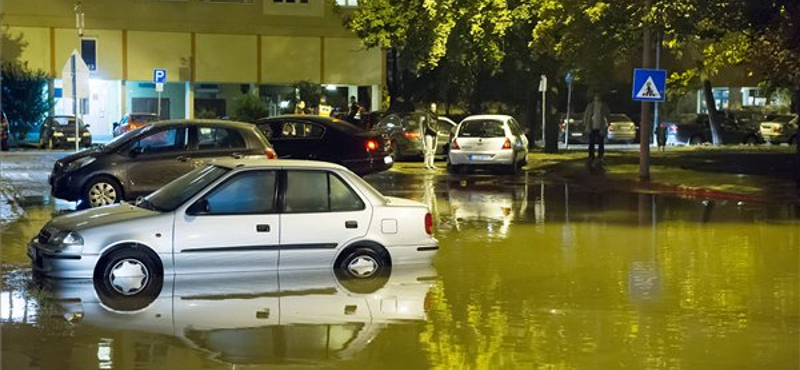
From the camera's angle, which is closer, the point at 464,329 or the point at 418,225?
the point at 464,329

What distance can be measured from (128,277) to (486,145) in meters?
18.1

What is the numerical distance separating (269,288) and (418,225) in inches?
73.3

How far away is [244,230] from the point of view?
36.1ft

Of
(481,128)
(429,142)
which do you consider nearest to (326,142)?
(481,128)

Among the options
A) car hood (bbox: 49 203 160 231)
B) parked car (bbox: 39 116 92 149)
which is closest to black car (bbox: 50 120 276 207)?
car hood (bbox: 49 203 160 231)

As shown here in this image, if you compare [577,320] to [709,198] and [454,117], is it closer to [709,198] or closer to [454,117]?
[709,198]

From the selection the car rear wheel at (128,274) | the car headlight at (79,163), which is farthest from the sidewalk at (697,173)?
the car rear wheel at (128,274)

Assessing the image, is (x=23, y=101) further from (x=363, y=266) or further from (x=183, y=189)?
(x=363, y=266)

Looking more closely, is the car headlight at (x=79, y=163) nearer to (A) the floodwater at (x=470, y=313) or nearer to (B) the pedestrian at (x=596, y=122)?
(A) the floodwater at (x=470, y=313)

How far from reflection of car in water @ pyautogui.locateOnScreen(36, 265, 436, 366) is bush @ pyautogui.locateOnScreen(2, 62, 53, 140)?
37.5 metres

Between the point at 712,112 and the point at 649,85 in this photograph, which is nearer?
the point at 649,85

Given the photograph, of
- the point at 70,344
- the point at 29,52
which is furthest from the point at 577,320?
the point at 29,52

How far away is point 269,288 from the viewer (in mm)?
10945

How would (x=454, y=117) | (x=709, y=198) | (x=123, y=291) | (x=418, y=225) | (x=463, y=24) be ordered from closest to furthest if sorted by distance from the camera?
(x=123, y=291) → (x=418, y=225) → (x=709, y=198) → (x=463, y=24) → (x=454, y=117)
